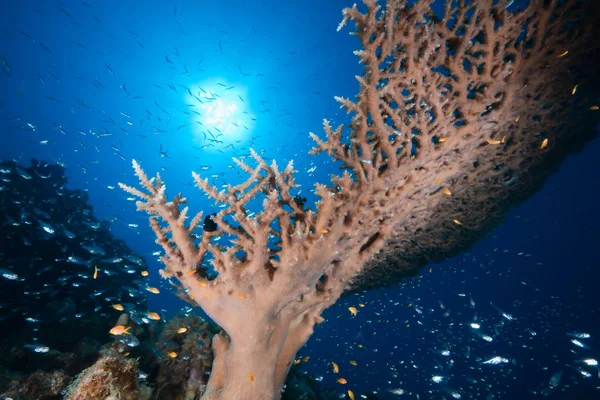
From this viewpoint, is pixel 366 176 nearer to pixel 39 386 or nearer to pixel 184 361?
pixel 184 361

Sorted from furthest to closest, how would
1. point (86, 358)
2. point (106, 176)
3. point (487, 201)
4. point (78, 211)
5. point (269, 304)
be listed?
point (106, 176) → point (78, 211) → point (487, 201) → point (86, 358) → point (269, 304)

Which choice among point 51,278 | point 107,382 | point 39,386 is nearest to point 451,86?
point 107,382

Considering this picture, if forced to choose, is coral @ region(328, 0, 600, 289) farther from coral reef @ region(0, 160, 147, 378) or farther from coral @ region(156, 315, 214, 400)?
coral reef @ region(0, 160, 147, 378)

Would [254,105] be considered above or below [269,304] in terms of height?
above

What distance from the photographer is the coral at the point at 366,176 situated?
379 cm

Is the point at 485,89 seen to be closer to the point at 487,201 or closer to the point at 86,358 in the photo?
the point at 487,201

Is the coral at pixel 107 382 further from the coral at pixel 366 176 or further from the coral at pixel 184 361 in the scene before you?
the coral at pixel 184 361

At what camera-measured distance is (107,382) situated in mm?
3586

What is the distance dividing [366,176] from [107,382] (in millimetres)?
4518

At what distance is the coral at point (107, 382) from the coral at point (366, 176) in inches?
42.9

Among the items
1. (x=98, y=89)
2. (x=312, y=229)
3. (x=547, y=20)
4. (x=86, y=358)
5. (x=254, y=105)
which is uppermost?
(x=98, y=89)

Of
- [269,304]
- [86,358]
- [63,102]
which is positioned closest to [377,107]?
[269,304]

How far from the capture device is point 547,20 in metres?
4.46

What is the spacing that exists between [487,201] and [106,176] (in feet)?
280
